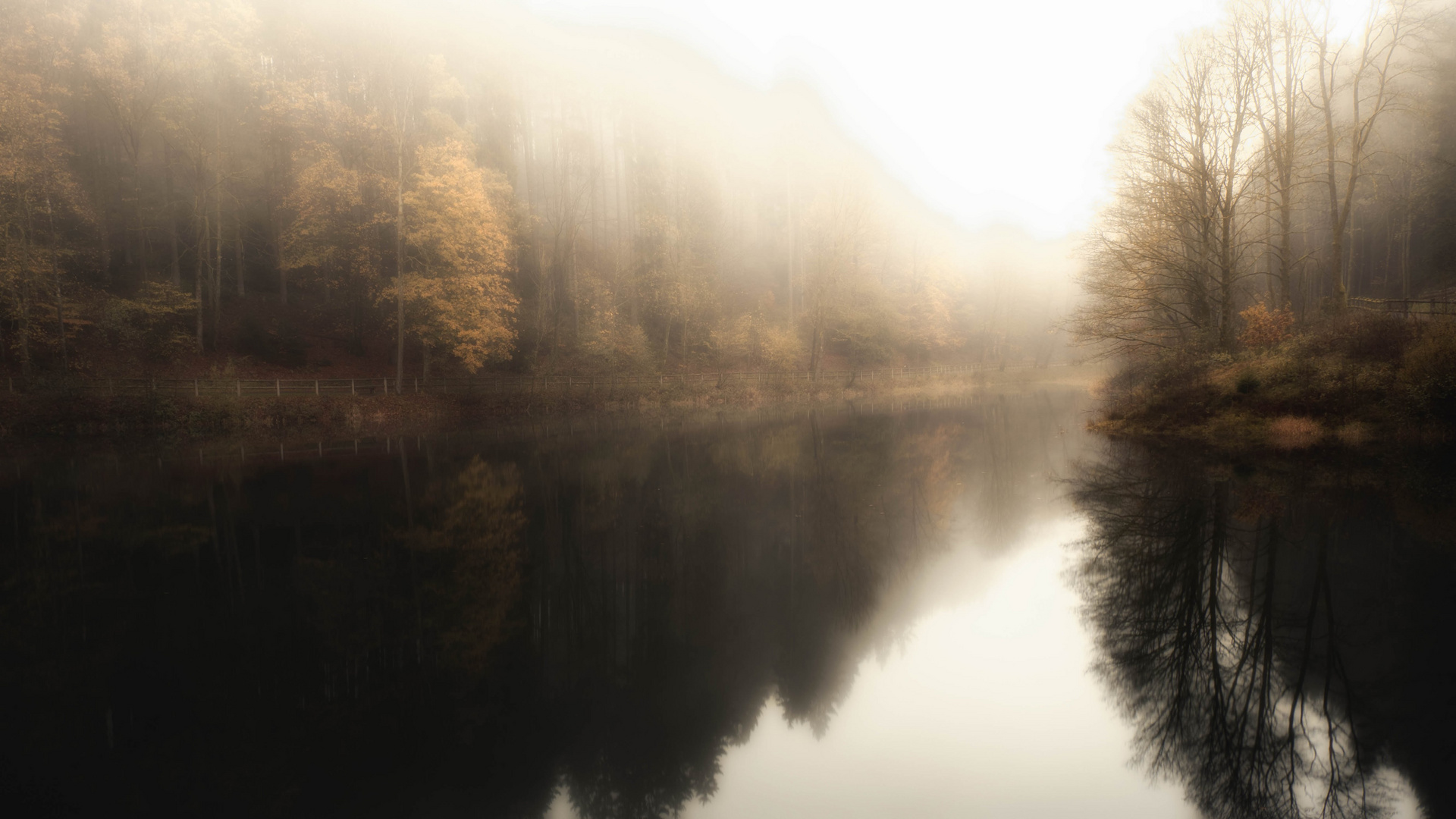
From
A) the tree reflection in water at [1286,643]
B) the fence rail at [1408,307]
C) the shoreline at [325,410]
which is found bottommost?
the tree reflection in water at [1286,643]

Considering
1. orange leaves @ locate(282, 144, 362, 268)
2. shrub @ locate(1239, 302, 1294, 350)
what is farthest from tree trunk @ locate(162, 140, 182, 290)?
shrub @ locate(1239, 302, 1294, 350)

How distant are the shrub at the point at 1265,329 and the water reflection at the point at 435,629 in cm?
1171

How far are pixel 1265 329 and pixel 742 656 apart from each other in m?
22.5

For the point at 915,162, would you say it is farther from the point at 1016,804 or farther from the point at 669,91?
the point at 1016,804

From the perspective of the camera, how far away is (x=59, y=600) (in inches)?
299

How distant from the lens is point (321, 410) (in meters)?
27.3

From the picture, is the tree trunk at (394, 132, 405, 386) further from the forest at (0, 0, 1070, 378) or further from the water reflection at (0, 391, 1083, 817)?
the water reflection at (0, 391, 1083, 817)

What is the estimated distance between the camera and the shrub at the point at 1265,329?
20.4 m

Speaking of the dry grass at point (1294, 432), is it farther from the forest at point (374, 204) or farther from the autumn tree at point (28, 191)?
the autumn tree at point (28, 191)

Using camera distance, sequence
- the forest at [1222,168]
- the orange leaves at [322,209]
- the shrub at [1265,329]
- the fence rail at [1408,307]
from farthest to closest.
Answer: the orange leaves at [322,209] → the forest at [1222,168] → the shrub at [1265,329] → the fence rail at [1408,307]

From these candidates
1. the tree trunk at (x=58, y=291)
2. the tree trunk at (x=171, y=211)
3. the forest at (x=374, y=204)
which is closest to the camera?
the tree trunk at (x=58, y=291)

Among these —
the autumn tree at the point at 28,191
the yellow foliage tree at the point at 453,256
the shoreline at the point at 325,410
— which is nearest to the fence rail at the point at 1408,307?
the shoreline at the point at 325,410

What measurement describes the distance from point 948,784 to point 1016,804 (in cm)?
45

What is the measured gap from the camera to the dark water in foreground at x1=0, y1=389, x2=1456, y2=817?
171 inches
